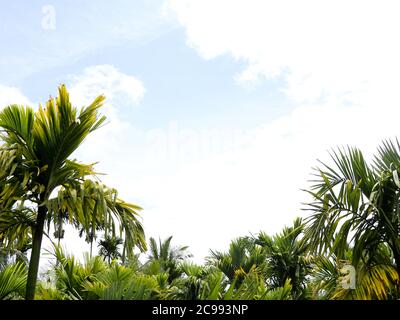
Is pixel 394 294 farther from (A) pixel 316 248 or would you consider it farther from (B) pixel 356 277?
(A) pixel 316 248

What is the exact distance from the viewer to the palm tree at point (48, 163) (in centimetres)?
461

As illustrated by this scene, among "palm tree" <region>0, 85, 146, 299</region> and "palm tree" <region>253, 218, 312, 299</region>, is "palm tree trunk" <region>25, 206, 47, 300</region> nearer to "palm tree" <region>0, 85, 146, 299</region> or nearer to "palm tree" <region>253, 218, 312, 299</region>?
"palm tree" <region>0, 85, 146, 299</region>

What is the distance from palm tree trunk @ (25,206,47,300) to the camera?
4273 mm

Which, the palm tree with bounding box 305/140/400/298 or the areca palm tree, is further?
the areca palm tree

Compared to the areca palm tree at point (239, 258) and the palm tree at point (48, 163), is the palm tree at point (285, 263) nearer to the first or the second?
the areca palm tree at point (239, 258)

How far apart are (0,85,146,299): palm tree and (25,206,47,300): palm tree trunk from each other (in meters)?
0.01

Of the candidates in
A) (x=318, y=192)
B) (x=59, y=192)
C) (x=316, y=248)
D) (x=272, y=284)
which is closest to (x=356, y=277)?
(x=316, y=248)

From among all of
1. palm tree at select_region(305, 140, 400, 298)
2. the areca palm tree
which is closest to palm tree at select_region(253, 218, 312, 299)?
the areca palm tree

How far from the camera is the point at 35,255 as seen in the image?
441 centimetres

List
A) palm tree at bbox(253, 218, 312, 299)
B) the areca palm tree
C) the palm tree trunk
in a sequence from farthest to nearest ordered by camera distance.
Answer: the areca palm tree < palm tree at bbox(253, 218, 312, 299) < the palm tree trunk
